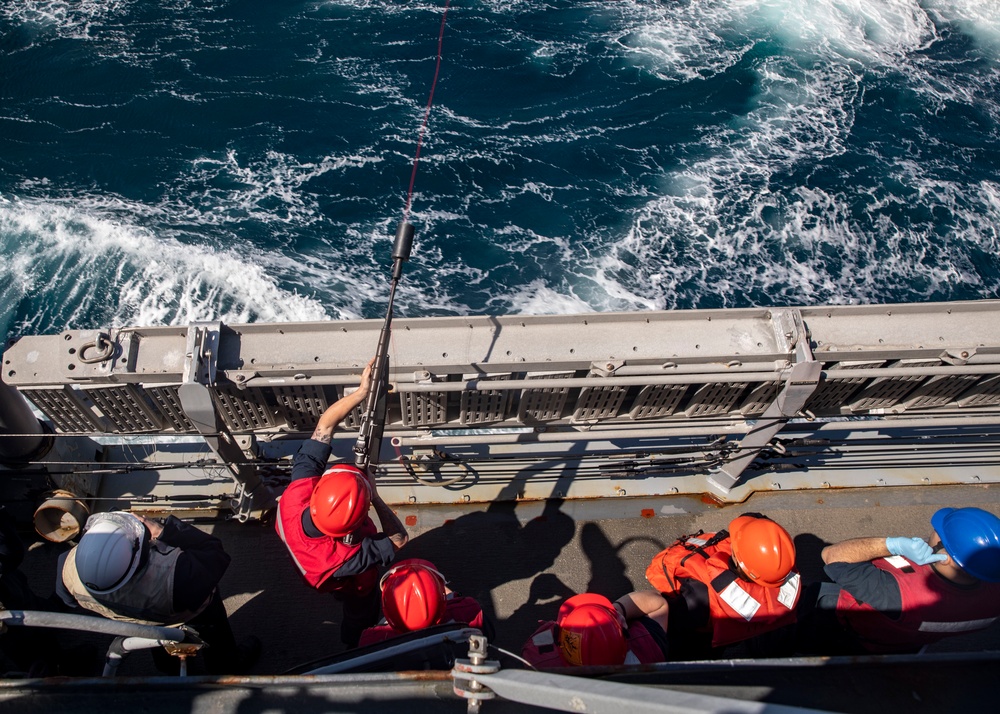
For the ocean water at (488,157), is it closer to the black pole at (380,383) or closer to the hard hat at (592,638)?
the black pole at (380,383)

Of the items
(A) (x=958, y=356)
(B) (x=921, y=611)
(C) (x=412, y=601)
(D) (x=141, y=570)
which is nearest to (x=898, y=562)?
(B) (x=921, y=611)

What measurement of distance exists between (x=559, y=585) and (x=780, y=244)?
7.65m

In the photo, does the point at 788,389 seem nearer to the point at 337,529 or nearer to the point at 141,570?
the point at 337,529

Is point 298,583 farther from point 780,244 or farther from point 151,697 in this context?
point 780,244

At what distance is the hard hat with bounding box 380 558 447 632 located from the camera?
127 inches

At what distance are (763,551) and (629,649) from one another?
2.73ft

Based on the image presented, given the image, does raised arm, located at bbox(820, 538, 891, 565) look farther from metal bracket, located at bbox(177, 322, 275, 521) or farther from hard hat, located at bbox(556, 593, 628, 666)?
metal bracket, located at bbox(177, 322, 275, 521)

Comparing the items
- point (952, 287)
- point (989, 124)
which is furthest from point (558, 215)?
point (989, 124)

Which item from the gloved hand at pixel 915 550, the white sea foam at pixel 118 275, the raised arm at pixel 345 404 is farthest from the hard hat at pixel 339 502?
the white sea foam at pixel 118 275

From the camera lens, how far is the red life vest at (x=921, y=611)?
327cm

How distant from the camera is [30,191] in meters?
10.1

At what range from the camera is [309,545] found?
3.45 meters

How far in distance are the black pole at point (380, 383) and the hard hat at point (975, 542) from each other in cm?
302

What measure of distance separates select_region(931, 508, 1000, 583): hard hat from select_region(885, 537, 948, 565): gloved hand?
14cm
